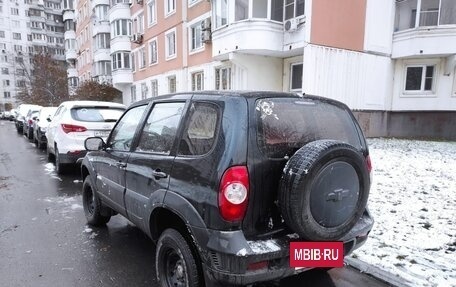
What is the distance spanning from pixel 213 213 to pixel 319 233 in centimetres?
78

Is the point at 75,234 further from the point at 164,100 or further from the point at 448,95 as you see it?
the point at 448,95

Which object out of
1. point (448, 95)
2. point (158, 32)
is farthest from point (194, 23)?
point (448, 95)

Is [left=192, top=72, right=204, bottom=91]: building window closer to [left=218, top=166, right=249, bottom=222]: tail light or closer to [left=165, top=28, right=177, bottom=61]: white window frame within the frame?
[left=165, top=28, right=177, bottom=61]: white window frame

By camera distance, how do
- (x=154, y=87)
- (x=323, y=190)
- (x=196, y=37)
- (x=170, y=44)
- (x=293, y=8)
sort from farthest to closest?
(x=154, y=87)
(x=170, y=44)
(x=196, y=37)
(x=293, y=8)
(x=323, y=190)

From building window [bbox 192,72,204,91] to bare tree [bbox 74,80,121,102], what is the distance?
13616 millimetres

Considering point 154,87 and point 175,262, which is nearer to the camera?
point 175,262

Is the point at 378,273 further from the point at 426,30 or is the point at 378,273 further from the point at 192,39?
the point at 192,39

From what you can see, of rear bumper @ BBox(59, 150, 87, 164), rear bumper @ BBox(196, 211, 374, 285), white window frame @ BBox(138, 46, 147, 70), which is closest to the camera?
rear bumper @ BBox(196, 211, 374, 285)

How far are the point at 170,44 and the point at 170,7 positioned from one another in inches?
92.1

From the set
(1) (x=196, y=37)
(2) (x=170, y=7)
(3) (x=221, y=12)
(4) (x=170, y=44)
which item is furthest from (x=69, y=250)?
(2) (x=170, y=7)

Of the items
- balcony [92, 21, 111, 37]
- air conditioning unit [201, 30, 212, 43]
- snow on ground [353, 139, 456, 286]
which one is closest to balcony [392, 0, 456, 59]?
air conditioning unit [201, 30, 212, 43]

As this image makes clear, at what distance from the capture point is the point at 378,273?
327 centimetres

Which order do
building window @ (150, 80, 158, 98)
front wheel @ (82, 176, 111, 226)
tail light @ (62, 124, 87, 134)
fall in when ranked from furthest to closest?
building window @ (150, 80, 158, 98) → tail light @ (62, 124, 87, 134) → front wheel @ (82, 176, 111, 226)

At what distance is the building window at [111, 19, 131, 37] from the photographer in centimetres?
2906
